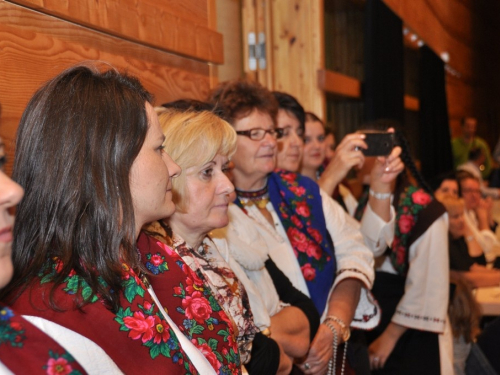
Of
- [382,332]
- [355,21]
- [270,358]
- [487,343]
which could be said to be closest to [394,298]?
[382,332]

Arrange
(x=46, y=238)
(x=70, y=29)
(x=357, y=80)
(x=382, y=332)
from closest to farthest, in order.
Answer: (x=46, y=238)
(x=70, y=29)
(x=382, y=332)
(x=357, y=80)

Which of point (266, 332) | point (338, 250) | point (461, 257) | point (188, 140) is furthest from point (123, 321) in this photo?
point (461, 257)

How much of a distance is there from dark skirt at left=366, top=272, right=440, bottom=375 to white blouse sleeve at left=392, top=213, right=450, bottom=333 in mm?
91

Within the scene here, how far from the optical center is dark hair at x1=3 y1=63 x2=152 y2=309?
1.10 m

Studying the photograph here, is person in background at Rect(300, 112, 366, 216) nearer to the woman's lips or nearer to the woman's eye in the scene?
the woman's eye

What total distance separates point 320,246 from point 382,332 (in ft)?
2.62

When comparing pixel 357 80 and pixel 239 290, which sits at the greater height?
pixel 357 80

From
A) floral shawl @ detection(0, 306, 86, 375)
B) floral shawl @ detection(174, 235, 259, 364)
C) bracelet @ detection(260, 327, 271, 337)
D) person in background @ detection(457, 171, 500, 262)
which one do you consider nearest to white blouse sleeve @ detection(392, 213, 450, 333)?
bracelet @ detection(260, 327, 271, 337)

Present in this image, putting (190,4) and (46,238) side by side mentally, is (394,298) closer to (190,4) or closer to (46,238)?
(190,4)

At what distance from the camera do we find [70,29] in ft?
5.36

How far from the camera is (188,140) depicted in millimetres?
1638

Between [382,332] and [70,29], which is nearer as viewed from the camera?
[70,29]

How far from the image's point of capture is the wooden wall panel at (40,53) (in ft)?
4.53

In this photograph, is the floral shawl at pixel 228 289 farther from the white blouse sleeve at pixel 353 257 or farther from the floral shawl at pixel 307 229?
the white blouse sleeve at pixel 353 257
